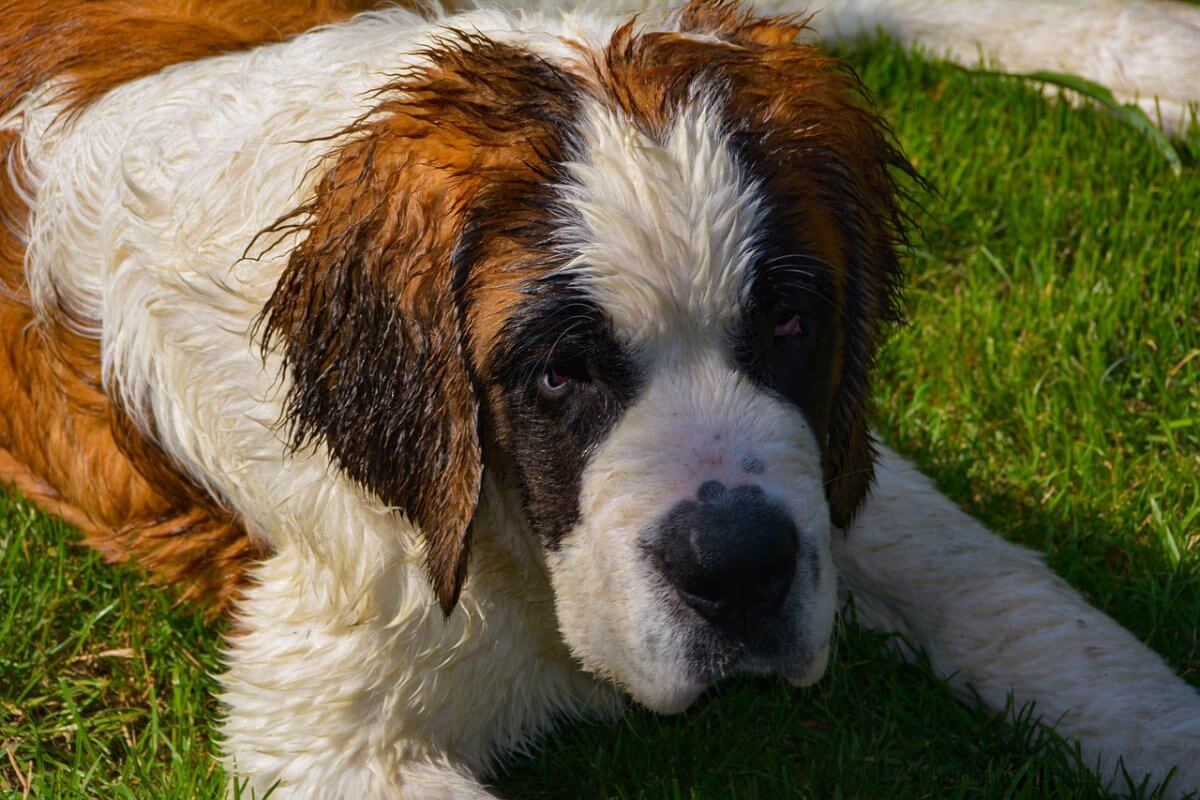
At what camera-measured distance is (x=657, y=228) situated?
10.1ft

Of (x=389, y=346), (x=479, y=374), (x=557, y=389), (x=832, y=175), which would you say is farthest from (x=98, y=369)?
(x=832, y=175)

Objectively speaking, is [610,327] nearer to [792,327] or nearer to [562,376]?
[562,376]

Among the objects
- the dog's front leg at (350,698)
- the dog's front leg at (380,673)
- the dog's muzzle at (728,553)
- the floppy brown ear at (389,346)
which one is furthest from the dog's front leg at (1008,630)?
the floppy brown ear at (389,346)

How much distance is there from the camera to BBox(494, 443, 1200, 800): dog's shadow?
367cm

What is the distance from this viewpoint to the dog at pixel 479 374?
309 centimetres

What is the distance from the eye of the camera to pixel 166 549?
13.6 feet

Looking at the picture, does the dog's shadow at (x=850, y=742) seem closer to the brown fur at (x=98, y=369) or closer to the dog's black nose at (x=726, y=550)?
the dog's black nose at (x=726, y=550)

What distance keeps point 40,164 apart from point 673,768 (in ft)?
7.78

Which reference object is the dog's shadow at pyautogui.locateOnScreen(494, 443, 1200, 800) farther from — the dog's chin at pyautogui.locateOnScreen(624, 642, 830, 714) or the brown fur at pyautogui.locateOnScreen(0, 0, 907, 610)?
the brown fur at pyautogui.locateOnScreen(0, 0, 907, 610)

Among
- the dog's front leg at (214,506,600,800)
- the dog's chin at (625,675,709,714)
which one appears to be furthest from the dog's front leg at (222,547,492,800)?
the dog's chin at (625,675,709,714)

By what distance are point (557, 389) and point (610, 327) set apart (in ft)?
0.64

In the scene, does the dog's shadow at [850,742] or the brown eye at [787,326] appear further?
the dog's shadow at [850,742]

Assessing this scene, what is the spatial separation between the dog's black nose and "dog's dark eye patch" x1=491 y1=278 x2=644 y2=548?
10.9 inches

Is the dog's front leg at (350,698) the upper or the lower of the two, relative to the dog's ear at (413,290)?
lower
